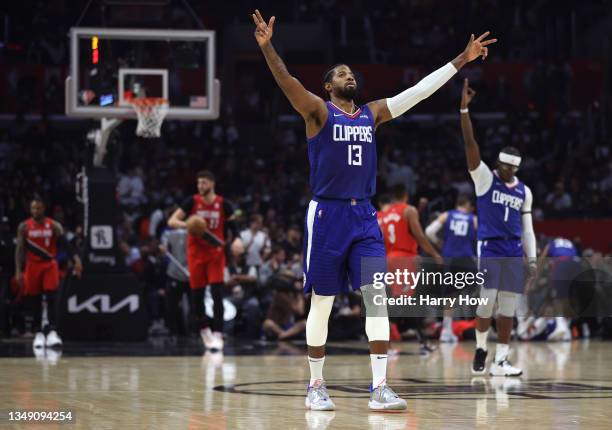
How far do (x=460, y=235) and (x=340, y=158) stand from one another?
9.03 meters

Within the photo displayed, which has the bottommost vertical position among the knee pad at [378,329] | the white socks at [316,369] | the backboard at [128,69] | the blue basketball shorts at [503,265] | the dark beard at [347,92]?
the white socks at [316,369]

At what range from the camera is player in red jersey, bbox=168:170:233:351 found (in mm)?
14812

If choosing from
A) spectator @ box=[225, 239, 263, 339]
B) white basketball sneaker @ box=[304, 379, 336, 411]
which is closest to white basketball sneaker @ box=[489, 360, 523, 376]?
white basketball sneaker @ box=[304, 379, 336, 411]

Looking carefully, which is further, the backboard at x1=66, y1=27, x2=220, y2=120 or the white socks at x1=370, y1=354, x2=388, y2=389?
the backboard at x1=66, y1=27, x2=220, y2=120

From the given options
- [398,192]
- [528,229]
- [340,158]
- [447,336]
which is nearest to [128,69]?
[398,192]

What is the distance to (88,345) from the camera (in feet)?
49.9

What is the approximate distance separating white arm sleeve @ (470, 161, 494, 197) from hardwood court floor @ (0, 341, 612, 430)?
1.83 metres

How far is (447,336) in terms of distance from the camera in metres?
17.1

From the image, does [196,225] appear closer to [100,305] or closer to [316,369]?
[100,305]

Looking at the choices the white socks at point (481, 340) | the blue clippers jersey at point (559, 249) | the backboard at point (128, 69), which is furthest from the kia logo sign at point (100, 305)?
the blue clippers jersey at point (559, 249)

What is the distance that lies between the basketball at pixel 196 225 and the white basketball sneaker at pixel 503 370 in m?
4.75

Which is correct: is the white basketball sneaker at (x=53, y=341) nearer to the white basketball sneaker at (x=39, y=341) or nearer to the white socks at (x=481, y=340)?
the white basketball sneaker at (x=39, y=341)

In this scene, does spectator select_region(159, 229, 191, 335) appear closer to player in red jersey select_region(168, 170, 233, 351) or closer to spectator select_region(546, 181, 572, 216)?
player in red jersey select_region(168, 170, 233, 351)

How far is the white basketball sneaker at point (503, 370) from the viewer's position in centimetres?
1108
